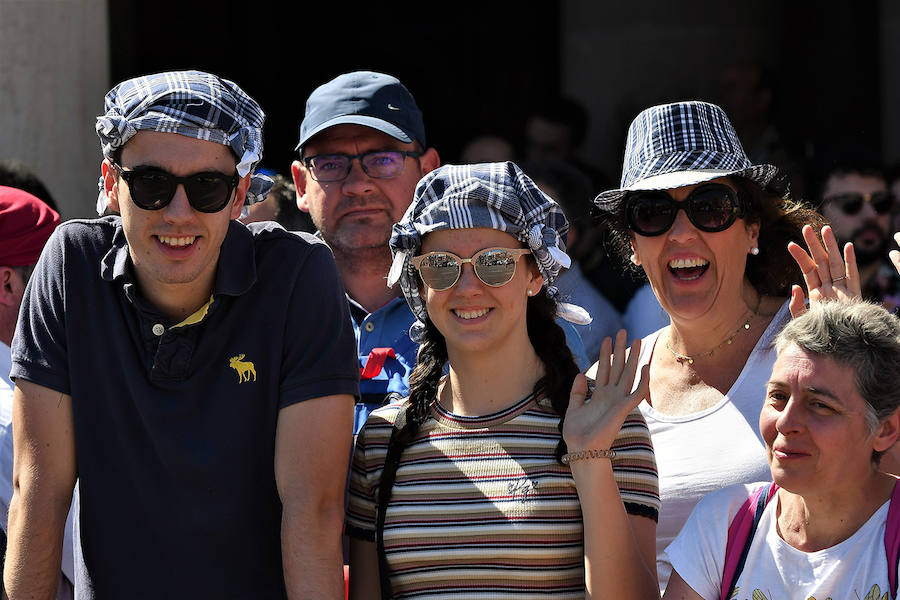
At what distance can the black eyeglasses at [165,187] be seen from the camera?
9.51 feet

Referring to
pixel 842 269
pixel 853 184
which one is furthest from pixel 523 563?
pixel 853 184

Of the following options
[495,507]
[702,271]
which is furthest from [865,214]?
[495,507]

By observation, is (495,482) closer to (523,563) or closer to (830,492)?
(523,563)

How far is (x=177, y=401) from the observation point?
2.88 metres

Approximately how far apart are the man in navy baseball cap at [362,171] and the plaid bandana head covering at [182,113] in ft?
3.27

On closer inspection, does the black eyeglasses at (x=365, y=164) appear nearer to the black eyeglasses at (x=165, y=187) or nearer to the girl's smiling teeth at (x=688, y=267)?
the girl's smiling teeth at (x=688, y=267)

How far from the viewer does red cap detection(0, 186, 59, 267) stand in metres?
3.91

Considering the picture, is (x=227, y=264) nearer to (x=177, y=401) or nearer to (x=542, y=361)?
(x=177, y=401)

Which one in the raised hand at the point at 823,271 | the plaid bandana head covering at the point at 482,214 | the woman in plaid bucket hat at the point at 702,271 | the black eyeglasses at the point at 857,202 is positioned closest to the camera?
the plaid bandana head covering at the point at 482,214

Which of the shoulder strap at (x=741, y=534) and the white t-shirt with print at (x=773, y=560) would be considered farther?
the shoulder strap at (x=741, y=534)

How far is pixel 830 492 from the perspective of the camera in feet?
8.70

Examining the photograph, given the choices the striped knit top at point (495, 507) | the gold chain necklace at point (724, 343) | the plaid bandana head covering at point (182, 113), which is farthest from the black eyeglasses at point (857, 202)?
the plaid bandana head covering at point (182, 113)

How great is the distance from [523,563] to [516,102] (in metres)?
6.30

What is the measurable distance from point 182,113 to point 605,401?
1176 mm
